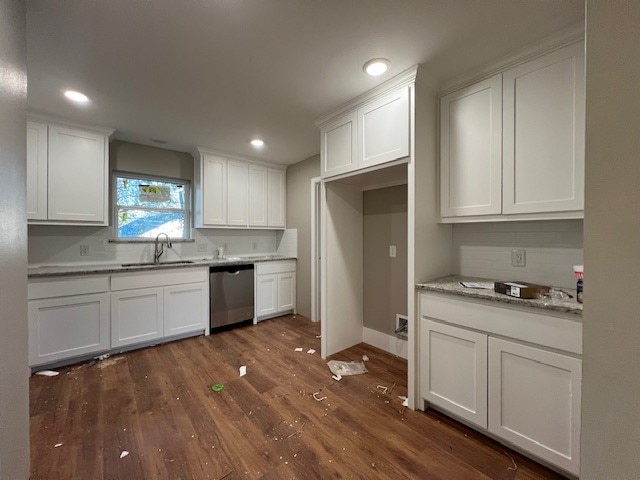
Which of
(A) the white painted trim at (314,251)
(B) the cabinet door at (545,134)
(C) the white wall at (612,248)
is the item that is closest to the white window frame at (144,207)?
(A) the white painted trim at (314,251)

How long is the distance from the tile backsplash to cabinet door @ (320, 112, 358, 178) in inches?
42.2

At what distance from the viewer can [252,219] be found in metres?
3.94

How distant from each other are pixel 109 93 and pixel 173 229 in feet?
5.96

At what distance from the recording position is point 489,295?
1.51 metres

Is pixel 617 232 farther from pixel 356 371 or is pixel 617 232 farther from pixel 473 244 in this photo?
pixel 356 371

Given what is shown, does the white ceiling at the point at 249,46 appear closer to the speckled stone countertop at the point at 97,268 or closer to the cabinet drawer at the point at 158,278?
the speckled stone countertop at the point at 97,268

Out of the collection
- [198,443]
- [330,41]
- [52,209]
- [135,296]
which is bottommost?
[198,443]

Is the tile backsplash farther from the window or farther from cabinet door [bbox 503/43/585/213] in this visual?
the window

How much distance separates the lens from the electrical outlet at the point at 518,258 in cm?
181

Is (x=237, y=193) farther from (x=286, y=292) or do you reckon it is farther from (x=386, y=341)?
(x=386, y=341)

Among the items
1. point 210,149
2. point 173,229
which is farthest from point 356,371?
point 210,149

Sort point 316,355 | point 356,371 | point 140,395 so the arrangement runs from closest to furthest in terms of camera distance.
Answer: point 140,395 → point 356,371 → point 316,355

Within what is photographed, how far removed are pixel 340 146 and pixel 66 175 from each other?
108 inches

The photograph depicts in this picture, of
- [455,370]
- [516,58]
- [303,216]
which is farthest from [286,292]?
[516,58]
